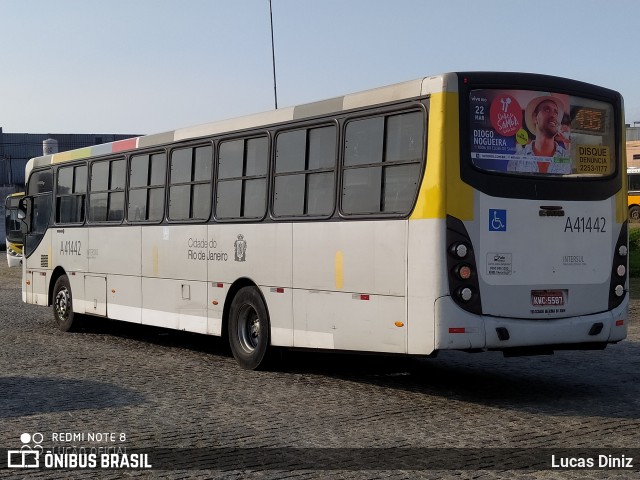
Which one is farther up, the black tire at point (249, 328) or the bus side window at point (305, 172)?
the bus side window at point (305, 172)

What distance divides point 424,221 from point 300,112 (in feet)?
8.97

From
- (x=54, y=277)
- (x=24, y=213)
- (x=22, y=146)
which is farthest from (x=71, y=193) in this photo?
(x=22, y=146)

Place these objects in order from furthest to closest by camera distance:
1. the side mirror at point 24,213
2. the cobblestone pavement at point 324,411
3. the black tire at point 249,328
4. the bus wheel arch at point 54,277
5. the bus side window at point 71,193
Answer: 1. the side mirror at point 24,213
2. the bus wheel arch at point 54,277
3. the bus side window at point 71,193
4. the black tire at point 249,328
5. the cobblestone pavement at point 324,411

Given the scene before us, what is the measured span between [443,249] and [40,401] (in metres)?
4.16

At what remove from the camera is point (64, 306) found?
58.2 feet

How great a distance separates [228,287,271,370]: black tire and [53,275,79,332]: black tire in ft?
17.5

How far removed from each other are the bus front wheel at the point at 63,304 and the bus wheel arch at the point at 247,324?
5.16m

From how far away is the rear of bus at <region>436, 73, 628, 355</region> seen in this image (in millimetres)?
9859

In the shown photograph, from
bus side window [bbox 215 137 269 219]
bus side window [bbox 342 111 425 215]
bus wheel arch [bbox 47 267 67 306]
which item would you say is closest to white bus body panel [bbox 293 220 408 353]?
bus side window [bbox 342 111 425 215]

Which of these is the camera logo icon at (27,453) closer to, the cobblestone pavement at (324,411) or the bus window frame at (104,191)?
the cobblestone pavement at (324,411)

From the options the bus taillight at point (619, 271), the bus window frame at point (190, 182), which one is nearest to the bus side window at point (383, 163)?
the bus taillight at point (619, 271)

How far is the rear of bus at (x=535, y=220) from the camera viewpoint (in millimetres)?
9859

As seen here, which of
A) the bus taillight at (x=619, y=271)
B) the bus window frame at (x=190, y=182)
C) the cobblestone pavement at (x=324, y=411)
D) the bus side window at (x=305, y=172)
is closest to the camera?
the cobblestone pavement at (x=324, y=411)

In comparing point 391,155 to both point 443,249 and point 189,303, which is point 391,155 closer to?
point 443,249
